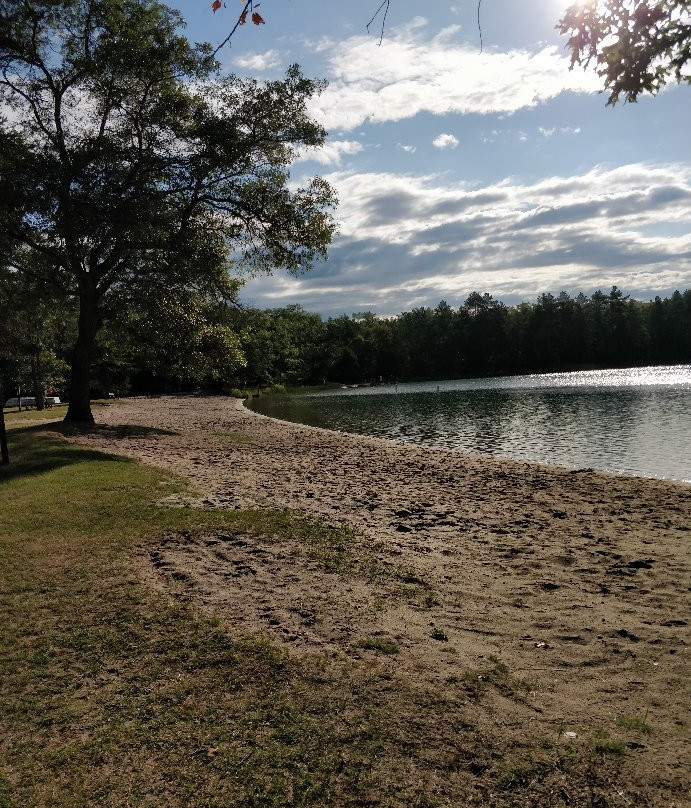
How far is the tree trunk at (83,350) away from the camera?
70.5ft

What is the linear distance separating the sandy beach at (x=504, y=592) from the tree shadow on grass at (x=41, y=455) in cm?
343

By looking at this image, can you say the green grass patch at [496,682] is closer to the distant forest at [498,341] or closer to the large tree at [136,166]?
the large tree at [136,166]

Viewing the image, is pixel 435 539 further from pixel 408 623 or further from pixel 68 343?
pixel 68 343

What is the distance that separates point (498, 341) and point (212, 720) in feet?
440

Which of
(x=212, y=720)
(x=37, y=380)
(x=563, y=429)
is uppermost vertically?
(x=37, y=380)

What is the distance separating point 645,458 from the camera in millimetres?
18906

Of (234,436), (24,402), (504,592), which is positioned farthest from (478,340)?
(504,592)

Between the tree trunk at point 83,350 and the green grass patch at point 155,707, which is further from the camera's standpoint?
the tree trunk at point 83,350

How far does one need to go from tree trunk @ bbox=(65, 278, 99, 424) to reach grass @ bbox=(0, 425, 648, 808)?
1645cm

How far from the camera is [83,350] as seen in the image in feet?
72.1

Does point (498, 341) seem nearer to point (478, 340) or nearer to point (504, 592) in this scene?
point (478, 340)

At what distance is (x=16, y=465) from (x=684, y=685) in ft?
46.7

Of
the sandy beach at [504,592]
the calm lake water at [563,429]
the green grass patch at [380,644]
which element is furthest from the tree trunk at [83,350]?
the green grass patch at [380,644]

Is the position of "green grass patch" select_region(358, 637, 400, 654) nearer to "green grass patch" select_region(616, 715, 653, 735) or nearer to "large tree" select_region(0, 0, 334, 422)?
"green grass patch" select_region(616, 715, 653, 735)
